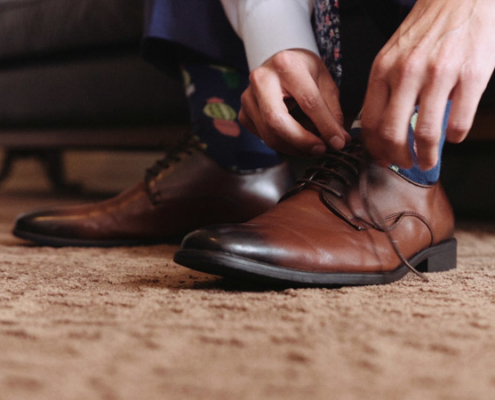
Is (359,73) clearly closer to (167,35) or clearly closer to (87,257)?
(167,35)

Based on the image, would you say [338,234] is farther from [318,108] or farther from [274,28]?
[274,28]

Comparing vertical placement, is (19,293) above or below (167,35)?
below

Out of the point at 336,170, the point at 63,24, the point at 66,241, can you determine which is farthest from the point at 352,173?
the point at 63,24

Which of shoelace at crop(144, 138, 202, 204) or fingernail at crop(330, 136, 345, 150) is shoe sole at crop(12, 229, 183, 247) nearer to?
shoelace at crop(144, 138, 202, 204)

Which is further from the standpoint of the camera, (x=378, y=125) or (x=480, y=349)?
(x=378, y=125)

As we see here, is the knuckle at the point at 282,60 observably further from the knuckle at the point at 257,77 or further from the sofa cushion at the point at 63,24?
the sofa cushion at the point at 63,24

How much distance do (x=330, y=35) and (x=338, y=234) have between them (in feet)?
0.77

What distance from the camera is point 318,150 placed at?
0.53 metres

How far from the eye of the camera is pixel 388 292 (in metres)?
0.46

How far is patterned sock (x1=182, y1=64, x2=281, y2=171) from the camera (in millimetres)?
753

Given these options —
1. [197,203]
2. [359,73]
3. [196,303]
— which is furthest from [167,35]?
[196,303]

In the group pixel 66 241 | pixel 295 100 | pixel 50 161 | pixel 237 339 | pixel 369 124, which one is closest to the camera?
pixel 237 339

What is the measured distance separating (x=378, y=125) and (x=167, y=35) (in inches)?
16.4

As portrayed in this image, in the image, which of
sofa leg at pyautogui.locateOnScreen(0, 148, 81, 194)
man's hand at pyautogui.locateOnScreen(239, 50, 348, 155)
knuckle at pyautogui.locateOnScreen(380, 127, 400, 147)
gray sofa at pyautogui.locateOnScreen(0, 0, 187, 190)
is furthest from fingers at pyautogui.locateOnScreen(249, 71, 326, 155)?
sofa leg at pyautogui.locateOnScreen(0, 148, 81, 194)
